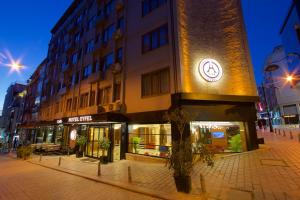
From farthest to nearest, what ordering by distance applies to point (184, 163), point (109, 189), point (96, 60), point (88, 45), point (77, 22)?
1. point (77, 22)
2. point (88, 45)
3. point (96, 60)
4. point (109, 189)
5. point (184, 163)

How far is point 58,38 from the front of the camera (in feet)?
114

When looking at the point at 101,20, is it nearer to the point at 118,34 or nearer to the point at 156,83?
the point at 118,34

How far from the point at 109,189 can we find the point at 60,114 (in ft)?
73.4

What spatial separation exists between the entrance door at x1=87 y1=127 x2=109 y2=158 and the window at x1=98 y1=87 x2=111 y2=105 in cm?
304

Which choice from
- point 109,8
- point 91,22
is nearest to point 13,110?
point 91,22

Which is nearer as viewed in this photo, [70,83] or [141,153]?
[141,153]

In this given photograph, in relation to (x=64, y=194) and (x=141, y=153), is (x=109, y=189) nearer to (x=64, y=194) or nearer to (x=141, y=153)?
(x=64, y=194)

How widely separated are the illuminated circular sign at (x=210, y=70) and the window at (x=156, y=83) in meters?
2.85

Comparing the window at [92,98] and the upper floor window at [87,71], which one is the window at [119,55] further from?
the upper floor window at [87,71]

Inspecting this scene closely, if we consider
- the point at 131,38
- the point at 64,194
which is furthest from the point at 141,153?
the point at 131,38

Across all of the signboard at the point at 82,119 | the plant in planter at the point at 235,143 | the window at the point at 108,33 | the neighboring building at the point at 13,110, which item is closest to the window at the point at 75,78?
the window at the point at 108,33

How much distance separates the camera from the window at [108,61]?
18.8 m

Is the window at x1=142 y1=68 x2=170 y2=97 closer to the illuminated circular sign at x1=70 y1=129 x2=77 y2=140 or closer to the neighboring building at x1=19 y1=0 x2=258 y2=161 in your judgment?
the neighboring building at x1=19 y1=0 x2=258 y2=161

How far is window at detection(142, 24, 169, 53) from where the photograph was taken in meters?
13.9
